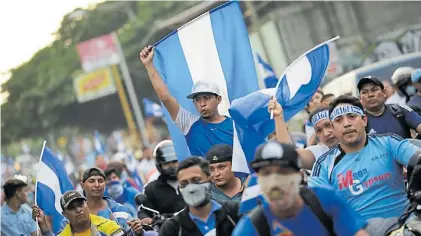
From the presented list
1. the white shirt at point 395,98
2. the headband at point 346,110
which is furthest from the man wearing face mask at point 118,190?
the headband at point 346,110

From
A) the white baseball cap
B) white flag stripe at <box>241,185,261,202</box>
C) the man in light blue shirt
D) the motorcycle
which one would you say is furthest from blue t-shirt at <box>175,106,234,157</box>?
the man in light blue shirt

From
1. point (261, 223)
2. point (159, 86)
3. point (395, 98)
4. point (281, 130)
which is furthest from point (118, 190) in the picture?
point (261, 223)

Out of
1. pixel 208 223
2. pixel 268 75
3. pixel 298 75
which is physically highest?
pixel 268 75

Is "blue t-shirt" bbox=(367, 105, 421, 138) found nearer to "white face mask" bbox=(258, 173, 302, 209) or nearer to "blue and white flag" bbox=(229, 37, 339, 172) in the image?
"blue and white flag" bbox=(229, 37, 339, 172)

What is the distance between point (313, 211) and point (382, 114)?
12.3 feet

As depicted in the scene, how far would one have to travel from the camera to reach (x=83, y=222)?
357 inches

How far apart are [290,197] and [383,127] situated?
3810mm

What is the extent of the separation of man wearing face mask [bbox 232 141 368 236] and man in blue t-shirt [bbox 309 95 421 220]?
59.2 inches

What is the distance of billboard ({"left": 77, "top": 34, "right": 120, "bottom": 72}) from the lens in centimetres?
5094

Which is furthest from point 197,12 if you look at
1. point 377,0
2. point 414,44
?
point 414,44

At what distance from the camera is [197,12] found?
45.3 metres

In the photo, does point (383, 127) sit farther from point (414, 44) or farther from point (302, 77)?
point (414, 44)

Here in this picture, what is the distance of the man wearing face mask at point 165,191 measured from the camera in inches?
415

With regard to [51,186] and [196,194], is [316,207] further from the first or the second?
[51,186]
